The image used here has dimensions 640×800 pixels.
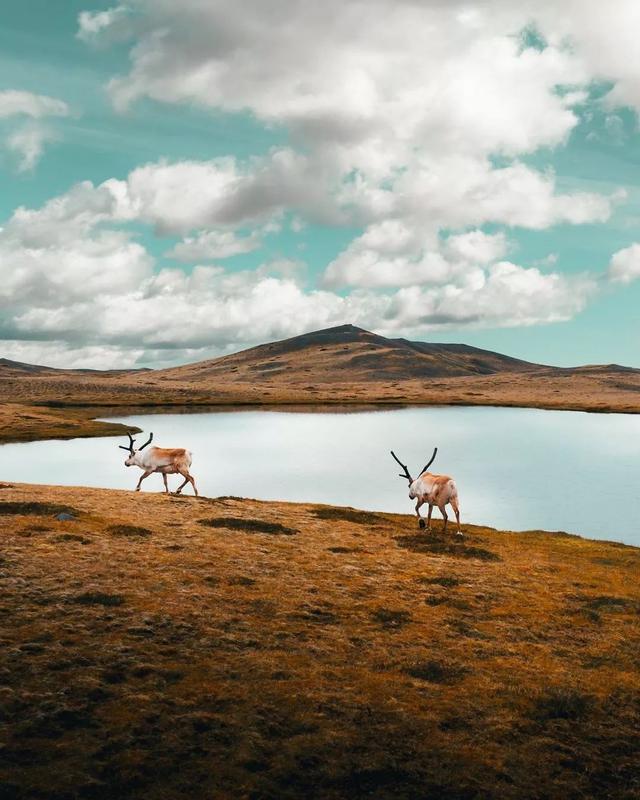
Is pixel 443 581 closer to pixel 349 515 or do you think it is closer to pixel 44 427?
pixel 349 515

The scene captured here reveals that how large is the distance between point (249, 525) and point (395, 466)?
4572 centimetres

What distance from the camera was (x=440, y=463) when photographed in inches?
3039

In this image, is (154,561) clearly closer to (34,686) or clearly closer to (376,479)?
(34,686)

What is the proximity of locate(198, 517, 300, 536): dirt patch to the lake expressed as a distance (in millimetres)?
16455

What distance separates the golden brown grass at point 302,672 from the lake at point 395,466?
74.0ft

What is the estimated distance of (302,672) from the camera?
568 inches

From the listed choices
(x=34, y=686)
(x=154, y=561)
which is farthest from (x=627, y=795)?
(x=154, y=561)

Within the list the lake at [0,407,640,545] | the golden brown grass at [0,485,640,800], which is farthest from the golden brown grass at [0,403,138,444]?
the golden brown grass at [0,485,640,800]

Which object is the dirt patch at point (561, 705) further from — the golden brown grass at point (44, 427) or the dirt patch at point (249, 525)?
the golden brown grass at point (44, 427)

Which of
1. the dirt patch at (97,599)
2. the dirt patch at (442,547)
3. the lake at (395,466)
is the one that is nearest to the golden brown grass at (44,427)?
the lake at (395,466)

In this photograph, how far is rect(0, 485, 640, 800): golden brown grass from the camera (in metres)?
10.6

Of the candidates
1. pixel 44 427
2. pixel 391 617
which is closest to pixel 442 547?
pixel 391 617

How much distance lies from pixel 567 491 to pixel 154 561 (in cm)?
4710

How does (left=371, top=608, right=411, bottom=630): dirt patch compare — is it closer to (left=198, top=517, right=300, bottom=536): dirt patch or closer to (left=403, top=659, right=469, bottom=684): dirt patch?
(left=403, top=659, right=469, bottom=684): dirt patch
